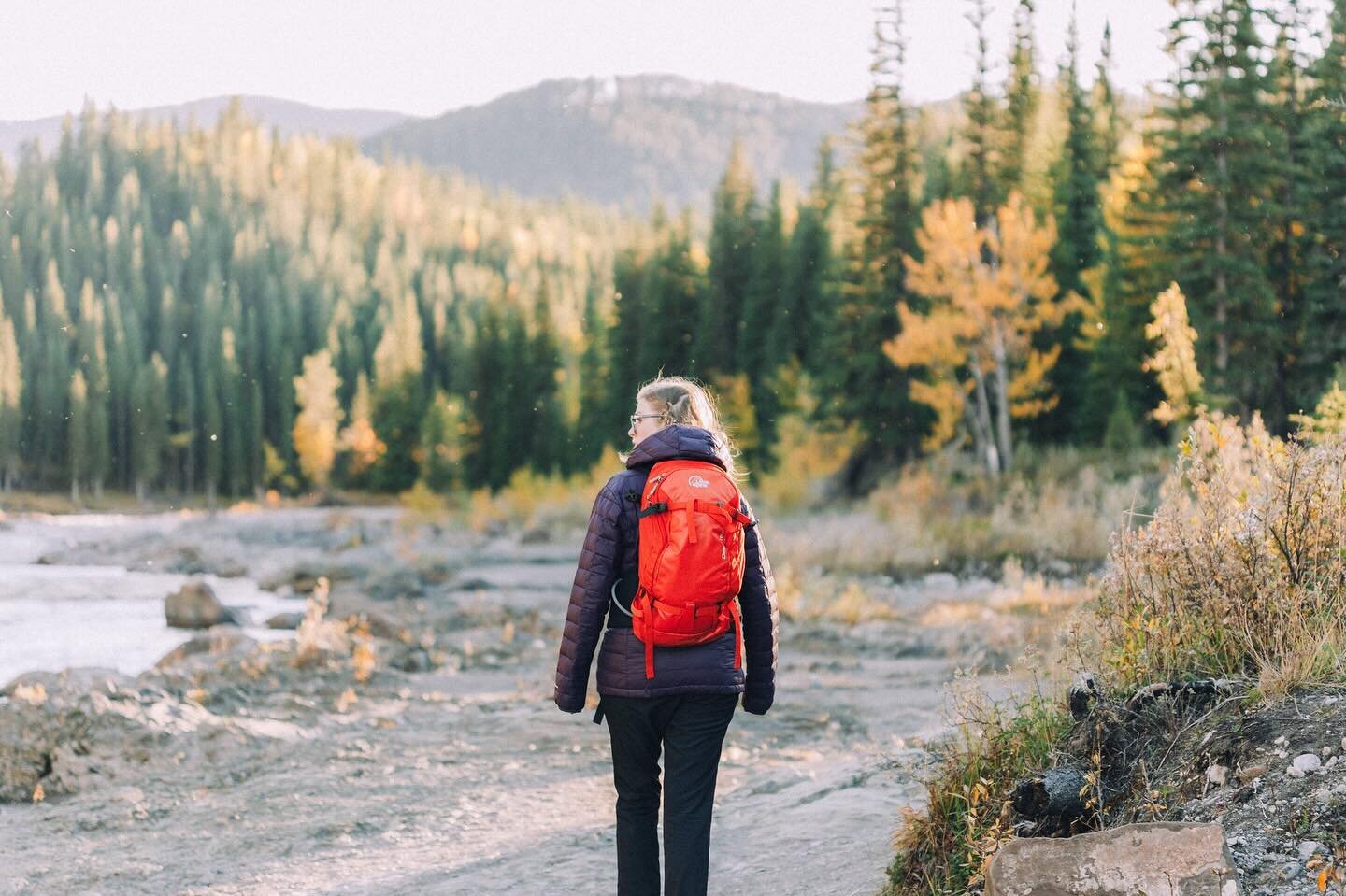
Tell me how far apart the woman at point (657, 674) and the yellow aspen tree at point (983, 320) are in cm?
2635

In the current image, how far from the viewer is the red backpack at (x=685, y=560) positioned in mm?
4137

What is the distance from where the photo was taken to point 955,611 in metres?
18.0

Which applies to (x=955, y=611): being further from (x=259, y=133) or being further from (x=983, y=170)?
(x=259, y=133)

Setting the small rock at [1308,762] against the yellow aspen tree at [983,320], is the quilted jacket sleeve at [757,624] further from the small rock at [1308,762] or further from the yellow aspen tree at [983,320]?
the yellow aspen tree at [983,320]

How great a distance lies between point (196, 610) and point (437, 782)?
1453 centimetres

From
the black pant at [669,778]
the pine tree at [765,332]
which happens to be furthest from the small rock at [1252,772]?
the pine tree at [765,332]

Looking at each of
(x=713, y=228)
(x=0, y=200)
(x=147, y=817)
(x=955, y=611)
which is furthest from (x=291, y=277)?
(x=147, y=817)

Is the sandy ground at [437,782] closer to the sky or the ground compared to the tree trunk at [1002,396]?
closer to the ground

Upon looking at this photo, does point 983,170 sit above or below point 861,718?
A: above

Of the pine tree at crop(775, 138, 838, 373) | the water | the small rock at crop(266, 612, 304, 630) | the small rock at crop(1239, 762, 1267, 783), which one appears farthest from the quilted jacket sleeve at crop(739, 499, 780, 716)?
the pine tree at crop(775, 138, 838, 373)

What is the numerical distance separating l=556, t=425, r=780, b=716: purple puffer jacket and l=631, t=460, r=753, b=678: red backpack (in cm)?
5

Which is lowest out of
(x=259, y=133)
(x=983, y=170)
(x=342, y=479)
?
(x=342, y=479)

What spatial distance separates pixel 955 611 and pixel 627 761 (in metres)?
14.3

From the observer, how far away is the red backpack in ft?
13.6
